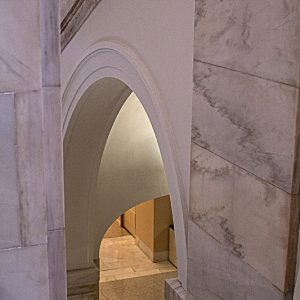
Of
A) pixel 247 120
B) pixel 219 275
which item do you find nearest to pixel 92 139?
pixel 219 275

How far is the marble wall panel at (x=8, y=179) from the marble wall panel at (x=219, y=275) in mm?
1312

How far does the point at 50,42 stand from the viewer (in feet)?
5.22

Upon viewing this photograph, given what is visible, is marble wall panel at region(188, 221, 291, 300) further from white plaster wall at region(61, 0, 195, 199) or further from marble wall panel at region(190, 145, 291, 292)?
white plaster wall at region(61, 0, 195, 199)

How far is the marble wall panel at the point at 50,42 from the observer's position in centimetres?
157

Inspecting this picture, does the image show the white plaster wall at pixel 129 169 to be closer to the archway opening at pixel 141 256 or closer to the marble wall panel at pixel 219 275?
the marble wall panel at pixel 219 275

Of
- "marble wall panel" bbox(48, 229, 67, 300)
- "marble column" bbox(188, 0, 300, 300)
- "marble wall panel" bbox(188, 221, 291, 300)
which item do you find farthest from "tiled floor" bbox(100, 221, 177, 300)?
"marble wall panel" bbox(48, 229, 67, 300)

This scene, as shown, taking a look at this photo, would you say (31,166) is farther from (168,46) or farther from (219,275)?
(168,46)

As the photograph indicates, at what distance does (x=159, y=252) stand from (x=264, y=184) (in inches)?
378

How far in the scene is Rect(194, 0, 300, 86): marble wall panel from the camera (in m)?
2.34

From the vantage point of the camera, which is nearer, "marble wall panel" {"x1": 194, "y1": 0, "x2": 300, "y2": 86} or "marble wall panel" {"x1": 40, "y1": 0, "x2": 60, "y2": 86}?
"marble wall panel" {"x1": 40, "y1": 0, "x2": 60, "y2": 86}

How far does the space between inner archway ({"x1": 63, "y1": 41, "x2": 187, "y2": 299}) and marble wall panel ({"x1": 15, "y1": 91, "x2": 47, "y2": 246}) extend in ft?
5.78

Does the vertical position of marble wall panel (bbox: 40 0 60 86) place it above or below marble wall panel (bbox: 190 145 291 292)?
above

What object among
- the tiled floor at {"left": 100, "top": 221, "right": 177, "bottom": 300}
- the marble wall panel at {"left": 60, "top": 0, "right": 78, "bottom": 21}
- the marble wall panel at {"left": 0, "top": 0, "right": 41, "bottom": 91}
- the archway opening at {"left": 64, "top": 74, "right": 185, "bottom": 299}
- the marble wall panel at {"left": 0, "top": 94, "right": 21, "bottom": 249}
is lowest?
the tiled floor at {"left": 100, "top": 221, "right": 177, "bottom": 300}

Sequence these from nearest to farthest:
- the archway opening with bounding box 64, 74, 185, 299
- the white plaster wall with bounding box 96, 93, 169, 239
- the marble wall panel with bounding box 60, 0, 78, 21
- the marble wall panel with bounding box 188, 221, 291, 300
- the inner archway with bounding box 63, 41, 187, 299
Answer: the marble wall panel with bounding box 188, 221, 291, 300
the inner archway with bounding box 63, 41, 187, 299
the marble wall panel with bounding box 60, 0, 78, 21
the archway opening with bounding box 64, 74, 185, 299
the white plaster wall with bounding box 96, 93, 169, 239
